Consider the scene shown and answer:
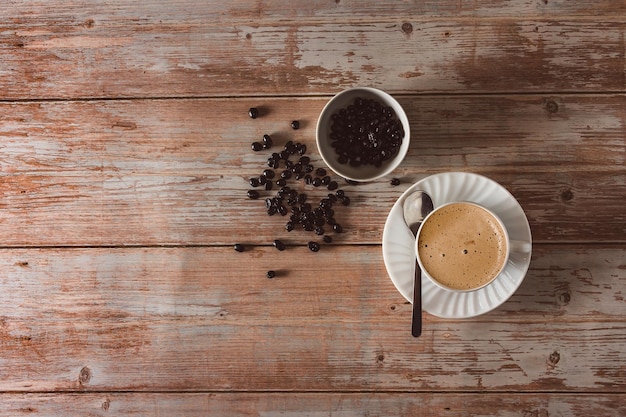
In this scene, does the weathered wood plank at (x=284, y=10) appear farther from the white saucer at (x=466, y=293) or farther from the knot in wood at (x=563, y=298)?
the knot in wood at (x=563, y=298)

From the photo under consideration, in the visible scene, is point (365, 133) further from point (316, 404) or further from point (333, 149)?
point (316, 404)

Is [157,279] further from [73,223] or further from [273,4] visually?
[273,4]

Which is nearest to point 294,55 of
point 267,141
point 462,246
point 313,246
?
point 267,141

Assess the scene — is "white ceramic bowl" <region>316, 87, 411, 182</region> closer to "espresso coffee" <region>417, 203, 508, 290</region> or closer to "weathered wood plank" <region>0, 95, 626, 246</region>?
"weathered wood plank" <region>0, 95, 626, 246</region>

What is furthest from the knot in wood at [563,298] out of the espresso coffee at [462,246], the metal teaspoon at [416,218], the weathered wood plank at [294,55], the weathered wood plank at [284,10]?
the weathered wood plank at [284,10]

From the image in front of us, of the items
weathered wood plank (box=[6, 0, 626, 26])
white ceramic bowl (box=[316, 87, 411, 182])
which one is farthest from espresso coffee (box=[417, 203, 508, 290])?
weathered wood plank (box=[6, 0, 626, 26])
